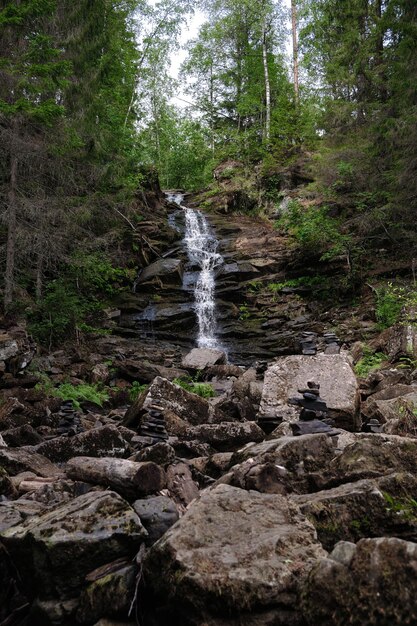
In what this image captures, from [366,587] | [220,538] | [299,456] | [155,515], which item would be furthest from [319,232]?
[366,587]

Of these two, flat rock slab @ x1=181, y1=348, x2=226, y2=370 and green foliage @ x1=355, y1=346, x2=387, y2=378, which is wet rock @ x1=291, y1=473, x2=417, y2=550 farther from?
flat rock slab @ x1=181, y1=348, x2=226, y2=370

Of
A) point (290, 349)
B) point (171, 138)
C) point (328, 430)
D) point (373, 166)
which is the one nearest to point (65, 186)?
point (290, 349)

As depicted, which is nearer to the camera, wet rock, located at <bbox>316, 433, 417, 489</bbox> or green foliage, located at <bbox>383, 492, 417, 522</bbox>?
green foliage, located at <bbox>383, 492, 417, 522</bbox>

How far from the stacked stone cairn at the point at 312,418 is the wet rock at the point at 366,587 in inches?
95.9

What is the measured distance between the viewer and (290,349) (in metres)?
16.2

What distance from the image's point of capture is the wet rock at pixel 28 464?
461cm

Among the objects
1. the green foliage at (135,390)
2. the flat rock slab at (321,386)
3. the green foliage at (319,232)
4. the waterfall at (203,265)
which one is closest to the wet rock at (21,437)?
the flat rock slab at (321,386)

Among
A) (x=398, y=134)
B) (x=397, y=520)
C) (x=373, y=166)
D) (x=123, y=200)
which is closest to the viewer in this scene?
(x=397, y=520)

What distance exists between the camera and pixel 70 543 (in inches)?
95.4

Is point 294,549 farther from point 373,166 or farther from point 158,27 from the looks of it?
point 158,27

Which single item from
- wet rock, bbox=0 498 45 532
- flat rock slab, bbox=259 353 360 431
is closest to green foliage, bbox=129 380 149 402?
flat rock slab, bbox=259 353 360 431

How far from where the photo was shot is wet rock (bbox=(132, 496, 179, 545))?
9.12 feet

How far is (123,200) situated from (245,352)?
9.41m

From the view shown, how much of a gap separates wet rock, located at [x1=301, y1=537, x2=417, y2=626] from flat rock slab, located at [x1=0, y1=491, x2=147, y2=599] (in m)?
1.20
